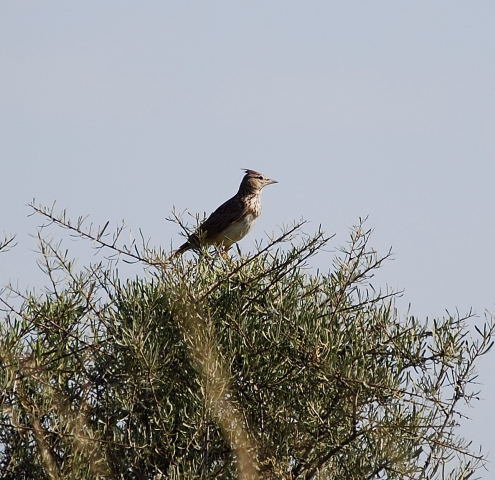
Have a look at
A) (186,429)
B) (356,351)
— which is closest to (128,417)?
(186,429)

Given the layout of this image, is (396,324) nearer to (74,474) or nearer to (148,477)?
(148,477)

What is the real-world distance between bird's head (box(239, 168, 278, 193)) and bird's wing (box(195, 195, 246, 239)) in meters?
0.16

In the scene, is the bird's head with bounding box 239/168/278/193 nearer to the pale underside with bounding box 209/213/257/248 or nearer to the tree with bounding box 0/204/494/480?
the pale underside with bounding box 209/213/257/248

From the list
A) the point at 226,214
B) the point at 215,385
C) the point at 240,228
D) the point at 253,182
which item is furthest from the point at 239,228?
the point at 215,385

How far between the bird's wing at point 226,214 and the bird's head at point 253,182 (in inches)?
6.5

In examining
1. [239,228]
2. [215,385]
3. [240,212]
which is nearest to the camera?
[215,385]

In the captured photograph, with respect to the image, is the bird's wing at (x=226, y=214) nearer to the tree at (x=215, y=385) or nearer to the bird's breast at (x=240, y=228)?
the bird's breast at (x=240, y=228)

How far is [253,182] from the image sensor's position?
10078 mm

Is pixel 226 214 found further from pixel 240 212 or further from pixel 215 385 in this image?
pixel 215 385

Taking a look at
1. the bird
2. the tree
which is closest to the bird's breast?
the bird

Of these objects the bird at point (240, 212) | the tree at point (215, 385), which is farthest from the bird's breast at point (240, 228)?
the tree at point (215, 385)

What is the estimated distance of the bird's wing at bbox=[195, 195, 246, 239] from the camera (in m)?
8.63

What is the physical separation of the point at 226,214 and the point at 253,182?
83cm

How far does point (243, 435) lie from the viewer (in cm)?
388
